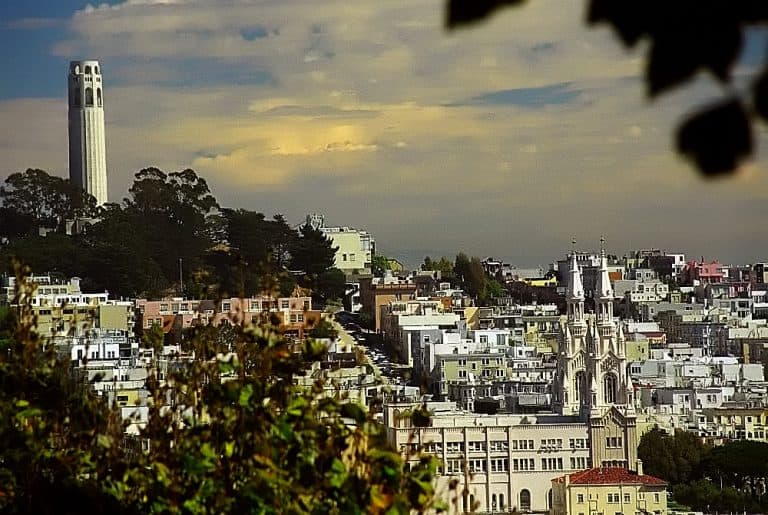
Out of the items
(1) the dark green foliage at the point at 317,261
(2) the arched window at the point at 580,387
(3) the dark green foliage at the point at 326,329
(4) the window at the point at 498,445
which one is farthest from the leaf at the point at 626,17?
(1) the dark green foliage at the point at 317,261

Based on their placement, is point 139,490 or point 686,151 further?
point 139,490

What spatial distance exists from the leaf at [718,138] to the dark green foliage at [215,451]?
1607 millimetres

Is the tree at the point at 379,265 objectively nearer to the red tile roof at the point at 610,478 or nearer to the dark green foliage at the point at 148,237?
the dark green foliage at the point at 148,237

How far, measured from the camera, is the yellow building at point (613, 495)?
1666 cm

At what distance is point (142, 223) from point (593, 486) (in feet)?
45.4

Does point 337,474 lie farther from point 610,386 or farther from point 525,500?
point 610,386

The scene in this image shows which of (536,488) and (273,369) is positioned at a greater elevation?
(273,369)

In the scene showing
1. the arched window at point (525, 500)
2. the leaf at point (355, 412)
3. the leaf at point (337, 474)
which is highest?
the leaf at point (355, 412)

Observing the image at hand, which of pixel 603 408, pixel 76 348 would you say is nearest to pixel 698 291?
pixel 603 408

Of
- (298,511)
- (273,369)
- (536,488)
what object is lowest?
(536,488)

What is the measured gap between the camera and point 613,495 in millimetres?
16734

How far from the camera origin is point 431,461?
2842 millimetres

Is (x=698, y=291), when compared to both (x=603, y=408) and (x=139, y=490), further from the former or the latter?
(x=139, y=490)

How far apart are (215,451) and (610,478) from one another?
1441cm
